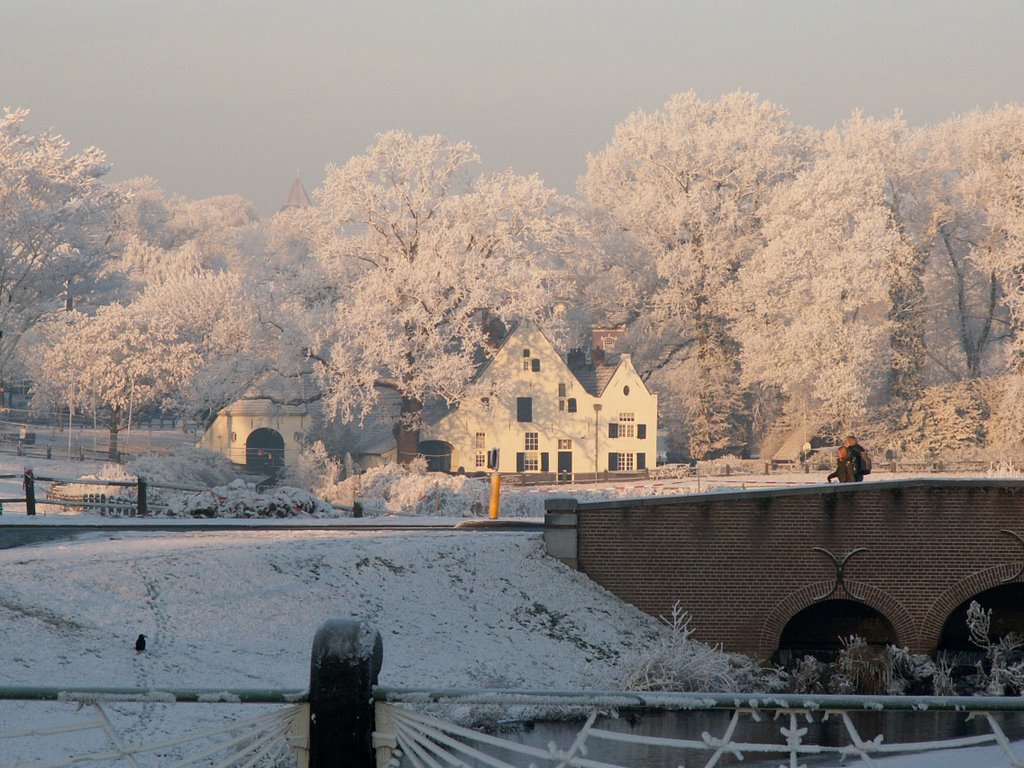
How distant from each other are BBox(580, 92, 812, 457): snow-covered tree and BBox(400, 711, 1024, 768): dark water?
165 feet

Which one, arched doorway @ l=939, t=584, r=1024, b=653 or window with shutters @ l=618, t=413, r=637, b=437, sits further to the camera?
window with shutters @ l=618, t=413, r=637, b=437

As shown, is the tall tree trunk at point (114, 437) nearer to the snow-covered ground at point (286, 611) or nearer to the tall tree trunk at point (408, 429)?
the tall tree trunk at point (408, 429)

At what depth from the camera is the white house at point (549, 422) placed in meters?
74.3

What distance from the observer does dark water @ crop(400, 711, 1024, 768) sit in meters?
22.0

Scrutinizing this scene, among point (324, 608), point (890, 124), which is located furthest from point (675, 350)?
point (324, 608)

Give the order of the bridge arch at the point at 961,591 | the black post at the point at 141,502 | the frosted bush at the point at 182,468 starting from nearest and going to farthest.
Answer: the bridge arch at the point at 961,591 < the black post at the point at 141,502 < the frosted bush at the point at 182,468

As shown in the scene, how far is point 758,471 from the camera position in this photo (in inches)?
2758

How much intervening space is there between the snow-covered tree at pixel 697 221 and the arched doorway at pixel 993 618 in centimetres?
4409

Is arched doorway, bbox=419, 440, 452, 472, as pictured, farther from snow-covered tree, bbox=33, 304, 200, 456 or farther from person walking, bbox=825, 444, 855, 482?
person walking, bbox=825, 444, 855, 482

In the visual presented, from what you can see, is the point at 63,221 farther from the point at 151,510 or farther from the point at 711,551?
the point at 711,551

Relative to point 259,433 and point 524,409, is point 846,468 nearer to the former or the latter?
point 524,409

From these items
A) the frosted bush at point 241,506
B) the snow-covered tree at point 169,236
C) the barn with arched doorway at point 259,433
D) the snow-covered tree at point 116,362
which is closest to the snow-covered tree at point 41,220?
the snow-covered tree at point 116,362

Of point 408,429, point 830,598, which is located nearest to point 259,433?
point 408,429

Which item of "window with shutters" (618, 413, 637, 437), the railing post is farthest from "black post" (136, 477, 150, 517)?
"window with shutters" (618, 413, 637, 437)
